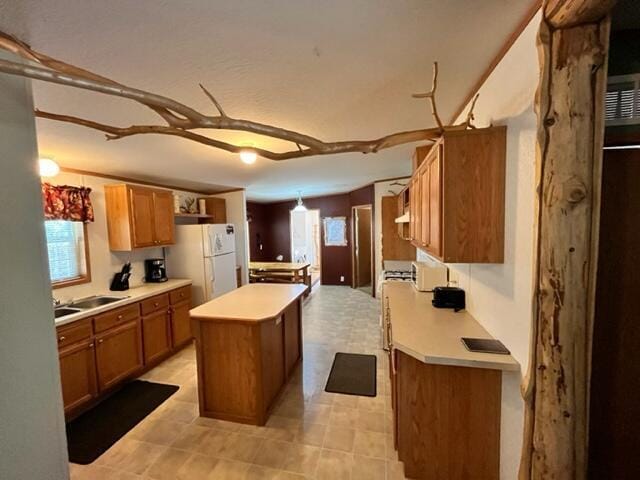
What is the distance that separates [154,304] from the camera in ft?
11.0

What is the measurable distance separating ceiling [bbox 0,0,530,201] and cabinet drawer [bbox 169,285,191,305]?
2.08 m

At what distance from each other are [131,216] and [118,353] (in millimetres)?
1602

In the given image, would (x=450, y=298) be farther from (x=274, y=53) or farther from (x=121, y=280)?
(x=121, y=280)

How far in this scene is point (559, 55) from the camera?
917 mm

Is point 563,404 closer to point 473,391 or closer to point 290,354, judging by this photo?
point 473,391

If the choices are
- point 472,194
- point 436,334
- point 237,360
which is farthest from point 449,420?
point 237,360

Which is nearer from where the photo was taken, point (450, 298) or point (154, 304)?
point (450, 298)

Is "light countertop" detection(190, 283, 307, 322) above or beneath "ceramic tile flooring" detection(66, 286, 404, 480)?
above

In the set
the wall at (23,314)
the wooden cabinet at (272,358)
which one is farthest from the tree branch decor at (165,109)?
the wooden cabinet at (272,358)

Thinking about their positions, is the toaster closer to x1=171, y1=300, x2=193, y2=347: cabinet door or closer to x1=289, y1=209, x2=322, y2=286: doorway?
x1=171, y1=300, x2=193, y2=347: cabinet door

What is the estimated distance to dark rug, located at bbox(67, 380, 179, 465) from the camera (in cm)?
210

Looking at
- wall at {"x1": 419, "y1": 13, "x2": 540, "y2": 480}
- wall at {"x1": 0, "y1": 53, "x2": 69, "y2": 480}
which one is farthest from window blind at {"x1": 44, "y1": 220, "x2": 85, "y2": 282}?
wall at {"x1": 419, "y1": 13, "x2": 540, "y2": 480}

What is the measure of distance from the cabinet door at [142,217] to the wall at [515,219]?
3.81m

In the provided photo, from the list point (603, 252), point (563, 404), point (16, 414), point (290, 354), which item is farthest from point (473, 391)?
point (16, 414)
